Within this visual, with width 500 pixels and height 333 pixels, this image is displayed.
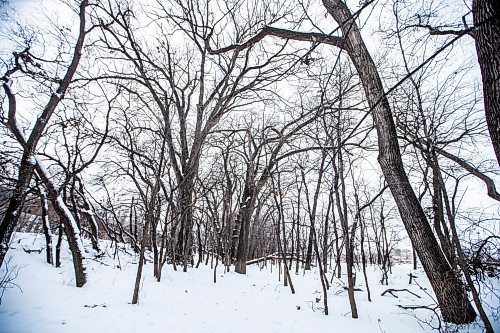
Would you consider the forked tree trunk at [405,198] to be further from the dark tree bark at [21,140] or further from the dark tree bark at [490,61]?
the dark tree bark at [21,140]

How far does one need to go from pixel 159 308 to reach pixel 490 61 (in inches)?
237

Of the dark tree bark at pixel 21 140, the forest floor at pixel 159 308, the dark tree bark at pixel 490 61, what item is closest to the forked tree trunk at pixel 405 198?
the forest floor at pixel 159 308

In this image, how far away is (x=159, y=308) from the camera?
4.84 meters

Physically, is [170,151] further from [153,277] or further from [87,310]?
[87,310]

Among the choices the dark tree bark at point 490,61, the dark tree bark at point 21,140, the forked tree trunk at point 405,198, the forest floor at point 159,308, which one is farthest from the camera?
the dark tree bark at point 21,140

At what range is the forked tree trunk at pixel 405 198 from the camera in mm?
3812

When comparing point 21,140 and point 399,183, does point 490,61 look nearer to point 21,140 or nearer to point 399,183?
point 399,183

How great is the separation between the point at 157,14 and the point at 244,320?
371 inches

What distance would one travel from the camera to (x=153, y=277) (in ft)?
25.0

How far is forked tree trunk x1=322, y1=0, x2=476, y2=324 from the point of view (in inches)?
150

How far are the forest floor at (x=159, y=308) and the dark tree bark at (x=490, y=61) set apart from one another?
9.20 feet

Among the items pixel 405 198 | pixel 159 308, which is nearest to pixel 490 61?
pixel 405 198

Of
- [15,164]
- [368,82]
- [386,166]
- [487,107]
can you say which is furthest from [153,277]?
[487,107]

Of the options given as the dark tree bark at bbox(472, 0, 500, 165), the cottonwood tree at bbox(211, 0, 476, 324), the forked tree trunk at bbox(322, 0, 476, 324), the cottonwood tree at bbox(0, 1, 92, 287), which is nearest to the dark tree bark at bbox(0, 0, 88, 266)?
the cottonwood tree at bbox(0, 1, 92, 287)
